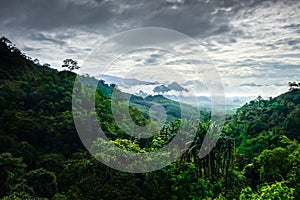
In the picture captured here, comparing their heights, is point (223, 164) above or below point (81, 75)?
A: below

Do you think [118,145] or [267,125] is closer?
[118,145]

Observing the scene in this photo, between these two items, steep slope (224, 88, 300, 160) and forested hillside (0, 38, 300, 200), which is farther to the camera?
steep slope (224, 88, 300, 160)

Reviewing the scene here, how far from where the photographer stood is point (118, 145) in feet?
48.0

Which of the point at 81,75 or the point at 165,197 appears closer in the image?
the point at 165,197

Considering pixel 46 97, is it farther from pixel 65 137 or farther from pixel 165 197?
pixel 165 197

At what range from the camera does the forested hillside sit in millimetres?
13133

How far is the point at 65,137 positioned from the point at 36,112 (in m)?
3.95

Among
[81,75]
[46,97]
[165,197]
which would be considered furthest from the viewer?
[81,75]

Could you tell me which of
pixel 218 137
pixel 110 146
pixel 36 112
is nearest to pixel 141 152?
pixel 110 146

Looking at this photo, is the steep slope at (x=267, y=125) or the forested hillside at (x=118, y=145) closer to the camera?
the forested hillside at (x=118, y=145)

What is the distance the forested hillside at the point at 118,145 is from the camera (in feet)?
43.1

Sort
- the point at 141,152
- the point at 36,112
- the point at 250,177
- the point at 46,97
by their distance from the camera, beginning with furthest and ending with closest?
the point at 46,97, the point at 36,112, the point at 250,177, the point at 141,152

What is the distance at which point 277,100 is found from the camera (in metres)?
39.1

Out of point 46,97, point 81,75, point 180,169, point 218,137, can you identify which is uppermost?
point 81,75
